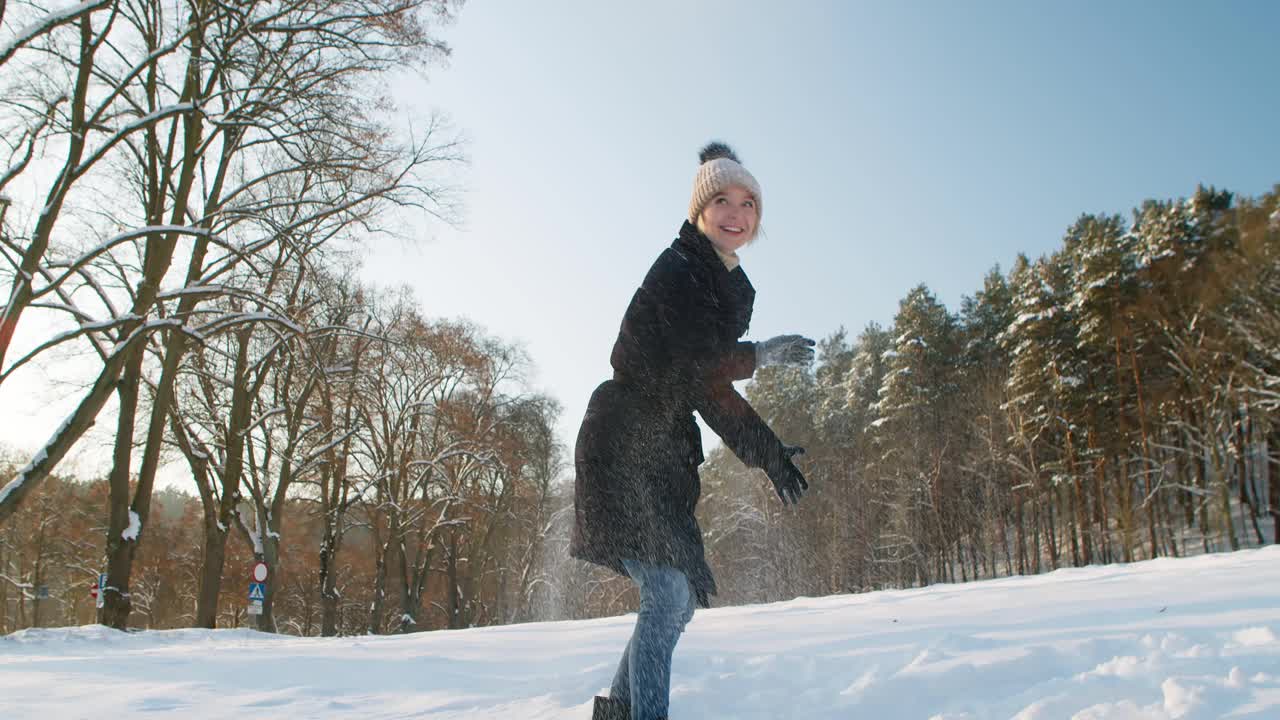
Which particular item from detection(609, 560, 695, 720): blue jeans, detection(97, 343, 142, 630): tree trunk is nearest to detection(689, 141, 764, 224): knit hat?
detection(609, 560, 695, 720): blue jeans

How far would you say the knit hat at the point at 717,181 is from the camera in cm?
294

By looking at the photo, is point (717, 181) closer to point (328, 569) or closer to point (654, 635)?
point (654, 635)

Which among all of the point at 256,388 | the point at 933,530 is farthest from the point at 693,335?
the point at 933,530

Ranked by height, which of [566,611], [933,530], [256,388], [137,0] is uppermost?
[137,0]

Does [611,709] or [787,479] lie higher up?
[787,479]

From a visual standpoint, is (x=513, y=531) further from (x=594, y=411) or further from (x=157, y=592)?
(x=594, y=411)

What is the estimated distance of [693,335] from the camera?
2.59 m

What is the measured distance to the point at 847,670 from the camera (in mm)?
3016

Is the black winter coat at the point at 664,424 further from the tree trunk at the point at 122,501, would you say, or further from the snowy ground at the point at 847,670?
the tree trunk at the point at 122,501

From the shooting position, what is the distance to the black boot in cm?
262

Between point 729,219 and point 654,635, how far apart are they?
4.96ft

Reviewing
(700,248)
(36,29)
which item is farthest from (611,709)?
(36,29)

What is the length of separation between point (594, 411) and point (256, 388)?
16679mm

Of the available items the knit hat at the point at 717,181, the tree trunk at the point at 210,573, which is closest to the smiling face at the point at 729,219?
the knit hat at the point at 717,181
